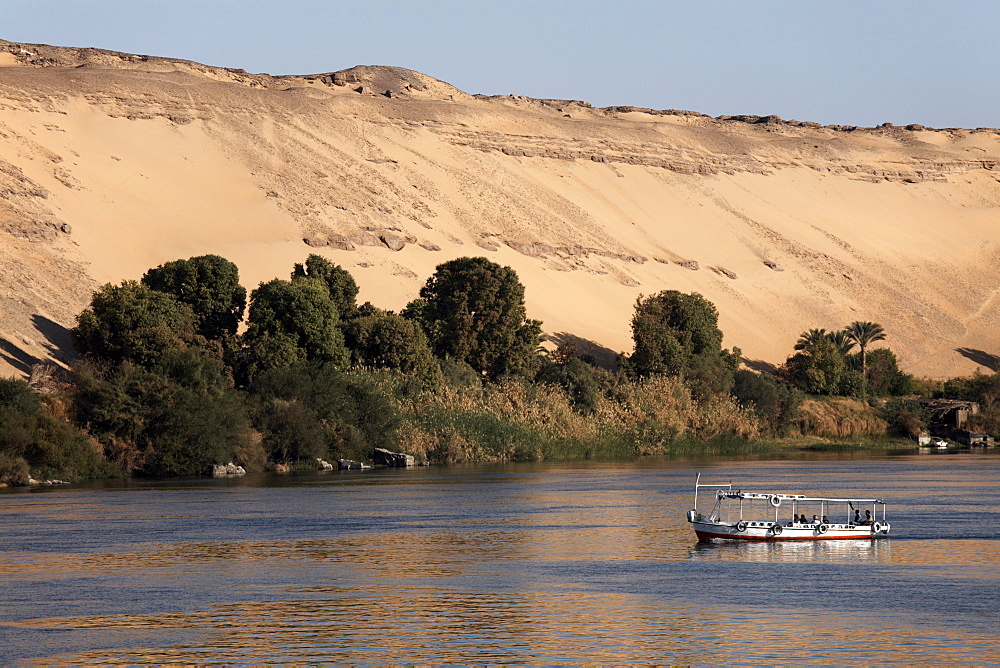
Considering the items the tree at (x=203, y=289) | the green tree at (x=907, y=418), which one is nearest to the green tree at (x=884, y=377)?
the green tree at (x=907, y=418)

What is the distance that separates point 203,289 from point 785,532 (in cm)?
3396

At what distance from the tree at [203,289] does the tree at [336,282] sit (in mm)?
4031

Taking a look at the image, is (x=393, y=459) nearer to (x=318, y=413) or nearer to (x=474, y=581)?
(x=318, y=413)

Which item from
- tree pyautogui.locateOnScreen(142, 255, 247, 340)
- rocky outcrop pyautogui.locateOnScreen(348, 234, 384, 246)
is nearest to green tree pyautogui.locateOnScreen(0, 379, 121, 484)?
tree pyautogui.locateOnScreen(142, 255, 247, 340)

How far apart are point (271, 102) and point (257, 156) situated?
8.96 metres

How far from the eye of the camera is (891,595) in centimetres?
2395

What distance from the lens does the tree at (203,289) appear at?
60.3 metres

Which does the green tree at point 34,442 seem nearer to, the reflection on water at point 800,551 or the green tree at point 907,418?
the reflection on water at point 800,551

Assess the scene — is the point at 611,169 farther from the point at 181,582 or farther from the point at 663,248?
the point at 181,582

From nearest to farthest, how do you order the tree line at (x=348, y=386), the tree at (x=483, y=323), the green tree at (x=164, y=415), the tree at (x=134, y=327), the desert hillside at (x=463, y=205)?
the green tree at (x=164, y=415) < the tree line at (x=348, y=386) < the tree at (x=134, y=327) < the tree at (x=483, y=323) < the desert hillside at (x=463, y=205)

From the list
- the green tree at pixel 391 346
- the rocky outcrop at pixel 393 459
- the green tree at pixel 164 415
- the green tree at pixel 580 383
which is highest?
the green tree at pixel 391 346

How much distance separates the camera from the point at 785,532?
106ft

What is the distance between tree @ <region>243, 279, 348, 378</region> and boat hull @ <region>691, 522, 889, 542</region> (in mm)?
28127

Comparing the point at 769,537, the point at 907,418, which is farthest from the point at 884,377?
the point at 769,537
